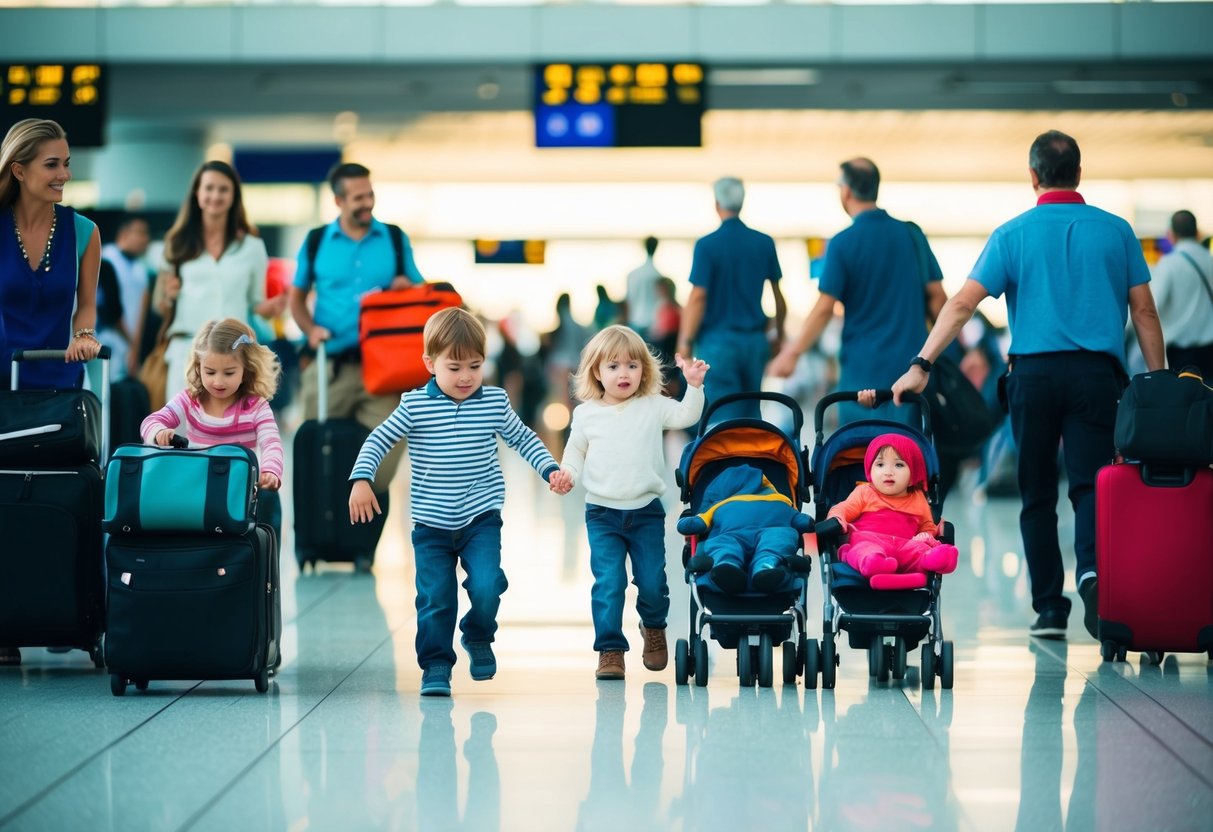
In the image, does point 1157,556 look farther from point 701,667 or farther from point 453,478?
point 453,478

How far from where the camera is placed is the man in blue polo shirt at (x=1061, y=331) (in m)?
6.04

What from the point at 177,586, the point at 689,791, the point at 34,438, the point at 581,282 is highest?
the point at 581,282

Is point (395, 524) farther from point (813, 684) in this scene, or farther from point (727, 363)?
point (813, 684)

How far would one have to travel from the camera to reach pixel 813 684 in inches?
→ 204

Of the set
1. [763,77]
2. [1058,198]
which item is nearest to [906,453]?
[1058,198]

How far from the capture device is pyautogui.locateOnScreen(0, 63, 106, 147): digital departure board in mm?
14477

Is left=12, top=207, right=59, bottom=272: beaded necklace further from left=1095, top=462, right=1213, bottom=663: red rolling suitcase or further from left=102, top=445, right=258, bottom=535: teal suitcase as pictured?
left=1095, top=462, right=1213, bottom=663: red rolling suitcase

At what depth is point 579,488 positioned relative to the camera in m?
15.6

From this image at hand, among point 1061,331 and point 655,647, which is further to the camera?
point 1061,331

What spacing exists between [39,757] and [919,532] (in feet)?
8.95

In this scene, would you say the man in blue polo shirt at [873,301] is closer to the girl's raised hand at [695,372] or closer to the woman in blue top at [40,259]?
the girl's raised hand at [695,372]

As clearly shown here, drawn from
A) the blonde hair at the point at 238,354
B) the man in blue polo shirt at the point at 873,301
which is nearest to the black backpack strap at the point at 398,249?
the man in blue polo shirt at the point at 873,301

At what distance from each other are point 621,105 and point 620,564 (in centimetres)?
967

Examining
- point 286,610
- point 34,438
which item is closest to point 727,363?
point 286,610
